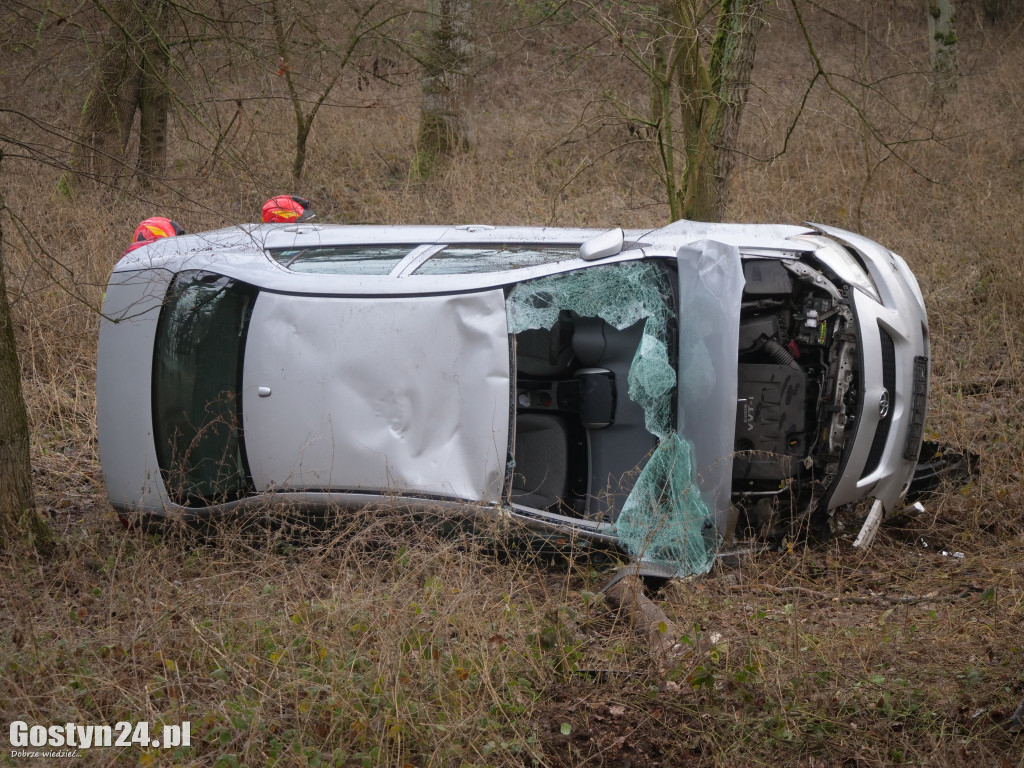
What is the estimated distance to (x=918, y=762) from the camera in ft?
9.32

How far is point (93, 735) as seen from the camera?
114 inches

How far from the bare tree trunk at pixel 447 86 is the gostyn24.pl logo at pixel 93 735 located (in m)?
8.68

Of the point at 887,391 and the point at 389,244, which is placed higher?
the point at 389,244

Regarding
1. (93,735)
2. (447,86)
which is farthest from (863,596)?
(447,86)

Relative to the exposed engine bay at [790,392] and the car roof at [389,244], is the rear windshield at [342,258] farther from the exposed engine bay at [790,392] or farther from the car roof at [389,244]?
the exposed engine bay at [790,392]

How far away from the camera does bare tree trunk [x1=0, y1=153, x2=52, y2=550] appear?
409 cm

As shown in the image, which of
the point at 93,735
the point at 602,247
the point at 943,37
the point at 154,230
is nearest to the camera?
the point at 93,735

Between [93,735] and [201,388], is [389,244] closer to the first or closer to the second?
[201,388]

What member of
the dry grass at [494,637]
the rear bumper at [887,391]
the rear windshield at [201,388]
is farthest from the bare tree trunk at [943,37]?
the rear windshield at [201,388]

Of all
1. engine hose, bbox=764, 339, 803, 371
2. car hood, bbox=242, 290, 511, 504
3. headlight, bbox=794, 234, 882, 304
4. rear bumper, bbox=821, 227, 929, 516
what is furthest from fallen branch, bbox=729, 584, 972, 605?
headlight, bbox=794, 234, 882, 304

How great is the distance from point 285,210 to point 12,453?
114 inches

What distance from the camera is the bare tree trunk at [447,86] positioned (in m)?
11.0

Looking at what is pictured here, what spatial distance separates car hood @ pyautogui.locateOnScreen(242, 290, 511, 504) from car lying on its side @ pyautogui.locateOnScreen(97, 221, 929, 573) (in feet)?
0.03

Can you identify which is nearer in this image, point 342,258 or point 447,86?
point 342,258
